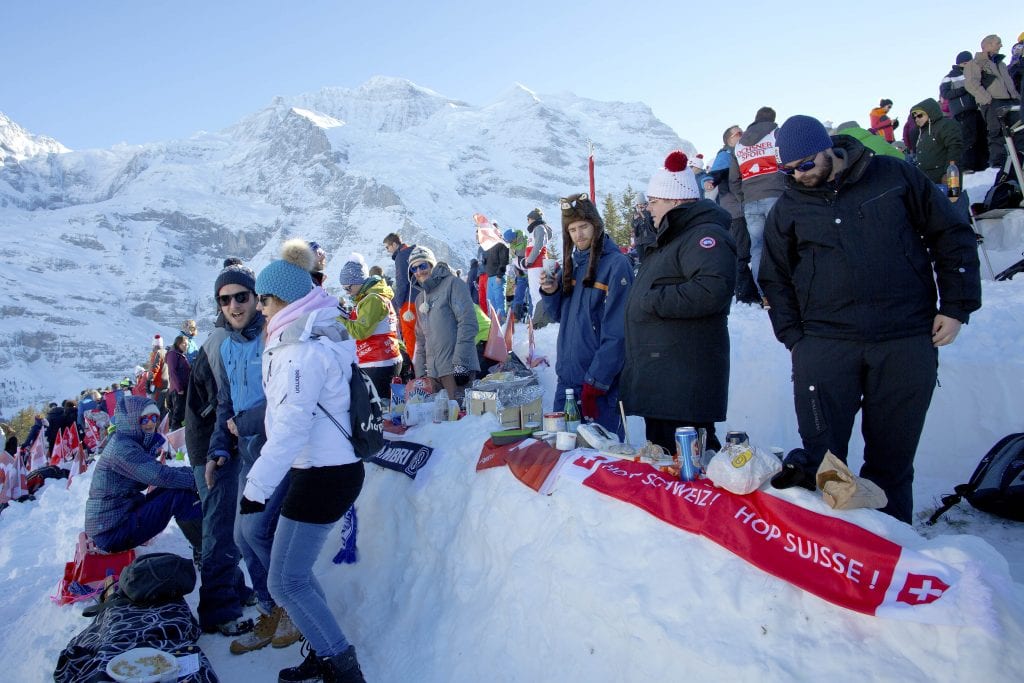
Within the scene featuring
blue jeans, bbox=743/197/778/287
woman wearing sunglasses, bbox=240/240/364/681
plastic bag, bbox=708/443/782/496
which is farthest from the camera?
blue jeans, bbox=743/197/778/287

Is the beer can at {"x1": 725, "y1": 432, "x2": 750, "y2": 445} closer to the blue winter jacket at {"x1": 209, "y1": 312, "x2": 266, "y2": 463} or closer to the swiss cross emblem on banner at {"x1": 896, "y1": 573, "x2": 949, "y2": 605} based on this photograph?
the swiss cross emblem on banner at {"x1": 896, "y1": 573, "x2": 949, "y2": 605}

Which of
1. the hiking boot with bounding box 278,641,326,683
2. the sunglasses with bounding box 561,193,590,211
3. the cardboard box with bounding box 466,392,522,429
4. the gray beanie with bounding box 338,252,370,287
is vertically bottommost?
the hiking boot with bounding box 278,641,326,683

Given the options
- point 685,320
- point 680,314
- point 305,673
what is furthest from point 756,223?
point 305,673

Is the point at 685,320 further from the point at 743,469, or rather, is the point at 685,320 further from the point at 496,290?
the point at 496,290

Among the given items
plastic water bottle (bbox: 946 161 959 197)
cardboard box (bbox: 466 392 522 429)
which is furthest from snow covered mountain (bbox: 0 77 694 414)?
cardboard box (bbox: 466 392 522 429)

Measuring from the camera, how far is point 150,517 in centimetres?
476

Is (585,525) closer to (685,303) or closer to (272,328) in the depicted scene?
(685,303)

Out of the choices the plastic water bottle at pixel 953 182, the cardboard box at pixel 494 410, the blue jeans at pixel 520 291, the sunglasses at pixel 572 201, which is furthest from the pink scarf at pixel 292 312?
the blue jeans at pixel 520 291

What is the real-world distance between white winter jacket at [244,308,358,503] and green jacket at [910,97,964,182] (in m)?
9.42

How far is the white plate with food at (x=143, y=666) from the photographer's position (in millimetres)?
2973

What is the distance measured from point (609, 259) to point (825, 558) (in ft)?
8.07

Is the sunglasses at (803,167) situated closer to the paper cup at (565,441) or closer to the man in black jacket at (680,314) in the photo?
the man in black jacket at (680,314)

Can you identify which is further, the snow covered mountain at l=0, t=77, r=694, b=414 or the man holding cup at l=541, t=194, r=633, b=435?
the snow covered mountain at l=0, t=77, r=694, b=414

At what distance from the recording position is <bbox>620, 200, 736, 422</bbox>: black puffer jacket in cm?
322
